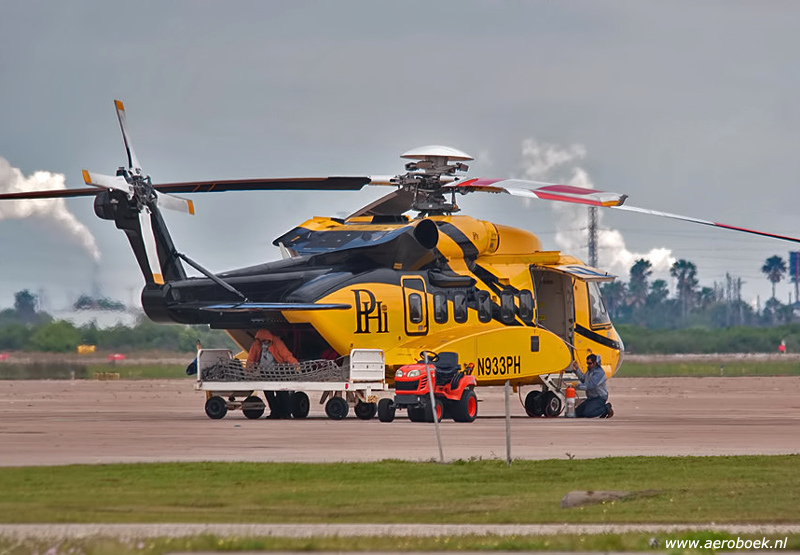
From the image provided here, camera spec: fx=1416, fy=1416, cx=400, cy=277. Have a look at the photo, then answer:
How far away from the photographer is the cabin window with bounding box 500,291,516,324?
3375cm

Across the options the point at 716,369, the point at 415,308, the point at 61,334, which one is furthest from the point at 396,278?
the point at 716,369

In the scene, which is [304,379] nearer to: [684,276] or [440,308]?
[440,308]

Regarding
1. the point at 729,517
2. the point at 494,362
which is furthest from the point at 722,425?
the point at 729,517

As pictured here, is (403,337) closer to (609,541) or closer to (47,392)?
(609,541)

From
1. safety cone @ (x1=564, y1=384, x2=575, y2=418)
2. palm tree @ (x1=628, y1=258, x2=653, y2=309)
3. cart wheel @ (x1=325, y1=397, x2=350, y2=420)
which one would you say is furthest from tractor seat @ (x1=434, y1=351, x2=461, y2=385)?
palm tree @ (x1=628, y1=258, x2=653, y2=309)

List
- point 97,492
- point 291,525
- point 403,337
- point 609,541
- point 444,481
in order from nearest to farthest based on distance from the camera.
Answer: point 609,541 → point 291,525 → point 97,492 → point 444,481 → point 403,337

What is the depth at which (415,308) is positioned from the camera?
32.2 m

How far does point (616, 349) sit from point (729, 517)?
2326cm

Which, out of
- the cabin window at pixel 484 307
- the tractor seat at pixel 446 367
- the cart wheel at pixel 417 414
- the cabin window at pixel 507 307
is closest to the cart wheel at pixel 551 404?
the cabin window at pixel 507 307

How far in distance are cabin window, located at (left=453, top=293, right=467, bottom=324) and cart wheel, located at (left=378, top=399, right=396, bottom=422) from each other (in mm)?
3354

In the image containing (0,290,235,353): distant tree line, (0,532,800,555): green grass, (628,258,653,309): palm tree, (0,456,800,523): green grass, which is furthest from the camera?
(628,258,653,309): palm tree

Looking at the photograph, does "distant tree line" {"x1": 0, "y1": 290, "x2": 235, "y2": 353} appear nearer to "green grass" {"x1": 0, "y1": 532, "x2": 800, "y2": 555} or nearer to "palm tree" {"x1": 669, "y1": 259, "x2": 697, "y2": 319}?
"green grass" {"x1": 0, "y1": 532, "x2": 800, "y2": 555}

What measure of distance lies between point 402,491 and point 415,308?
643 inches

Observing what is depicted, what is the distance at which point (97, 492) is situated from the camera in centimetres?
1534
